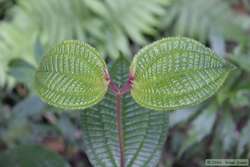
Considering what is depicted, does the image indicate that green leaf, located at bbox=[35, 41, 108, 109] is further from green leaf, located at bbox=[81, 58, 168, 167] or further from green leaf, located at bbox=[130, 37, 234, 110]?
green leaf, located at bbox=[81, 58, 168, 167]

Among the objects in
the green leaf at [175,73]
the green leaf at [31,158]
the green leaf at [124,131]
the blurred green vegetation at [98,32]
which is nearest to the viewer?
the green leaf at [175,73]

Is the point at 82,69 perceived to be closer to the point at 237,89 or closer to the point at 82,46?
the point at 82,46

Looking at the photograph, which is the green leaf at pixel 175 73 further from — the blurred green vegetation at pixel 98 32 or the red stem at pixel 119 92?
the blurred green vegetation at pixel 98 32

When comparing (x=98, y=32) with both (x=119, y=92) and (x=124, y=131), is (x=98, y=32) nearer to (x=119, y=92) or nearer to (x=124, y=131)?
(x=124, y=131)

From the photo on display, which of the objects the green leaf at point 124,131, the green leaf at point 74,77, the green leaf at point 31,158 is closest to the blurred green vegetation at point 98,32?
the green leaf at point 31,158

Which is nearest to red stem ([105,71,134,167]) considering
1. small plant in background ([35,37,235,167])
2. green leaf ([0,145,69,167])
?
small plant in background ([35,37,235,167])

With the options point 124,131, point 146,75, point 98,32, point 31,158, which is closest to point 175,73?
point 146,75
